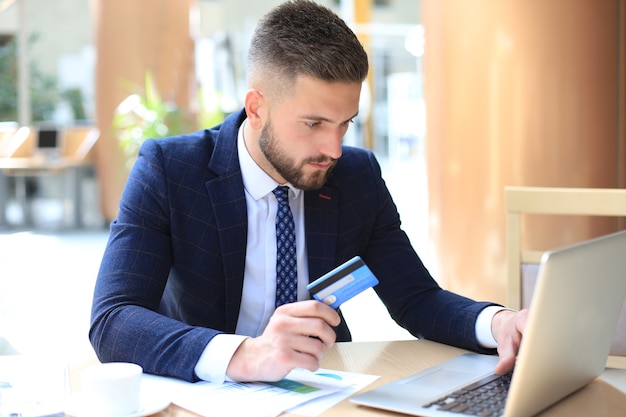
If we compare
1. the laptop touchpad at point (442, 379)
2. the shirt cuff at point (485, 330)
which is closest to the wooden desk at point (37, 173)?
the shirt cuff at point (485, 330)

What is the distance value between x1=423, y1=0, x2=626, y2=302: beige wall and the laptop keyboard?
296 centimetres

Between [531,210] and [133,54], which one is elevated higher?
[133,54]

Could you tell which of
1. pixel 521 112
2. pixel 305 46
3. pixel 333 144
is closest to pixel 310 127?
pixel 333 144

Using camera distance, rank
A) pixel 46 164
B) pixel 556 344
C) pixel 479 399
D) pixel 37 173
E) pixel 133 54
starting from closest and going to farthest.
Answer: pixel 556 344, pixel 479 399, pixel 133 54, pixel 46 164, pixel 37 173

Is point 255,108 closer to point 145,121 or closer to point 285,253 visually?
point 285,253

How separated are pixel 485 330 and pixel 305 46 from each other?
25.5 inches

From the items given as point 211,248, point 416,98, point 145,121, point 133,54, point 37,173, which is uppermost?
point 133,54

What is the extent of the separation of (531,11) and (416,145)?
7.81 m

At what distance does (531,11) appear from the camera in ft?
13.4

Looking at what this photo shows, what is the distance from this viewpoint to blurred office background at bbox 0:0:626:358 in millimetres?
4113

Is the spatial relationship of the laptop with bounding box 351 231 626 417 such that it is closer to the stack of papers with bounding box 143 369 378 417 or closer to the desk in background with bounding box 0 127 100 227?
the stack of papers with bounding box 143 369 378 417

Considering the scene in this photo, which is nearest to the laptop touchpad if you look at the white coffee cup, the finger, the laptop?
the laptop

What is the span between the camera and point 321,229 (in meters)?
1.83

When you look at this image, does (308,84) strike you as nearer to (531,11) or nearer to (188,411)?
(188,411)
